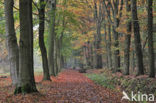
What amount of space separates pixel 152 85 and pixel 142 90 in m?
0.58

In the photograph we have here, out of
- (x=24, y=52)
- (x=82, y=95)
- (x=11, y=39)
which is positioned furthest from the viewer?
(x=11, y=39)

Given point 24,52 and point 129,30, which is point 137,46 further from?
point 24,52

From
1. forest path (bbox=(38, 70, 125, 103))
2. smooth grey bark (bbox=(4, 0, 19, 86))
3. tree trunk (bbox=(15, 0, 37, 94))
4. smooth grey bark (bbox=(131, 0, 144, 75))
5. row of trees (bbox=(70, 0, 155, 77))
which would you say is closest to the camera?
tree trunk (bbox=(15, 0, 37, 94))

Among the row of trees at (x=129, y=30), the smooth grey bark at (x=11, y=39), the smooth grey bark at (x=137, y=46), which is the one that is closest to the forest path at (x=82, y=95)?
the smooth grey bark at (x=11, y=39)

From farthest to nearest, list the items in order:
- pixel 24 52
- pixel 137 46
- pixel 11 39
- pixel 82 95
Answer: pixel 137 46
pixel 11 39
pixel 82 95
pixel 24 52

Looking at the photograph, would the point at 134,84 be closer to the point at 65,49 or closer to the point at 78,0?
the point at 78,0

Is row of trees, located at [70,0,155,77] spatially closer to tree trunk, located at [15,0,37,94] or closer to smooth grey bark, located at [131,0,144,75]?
smooth grey bark, located at [131,0,144,75]

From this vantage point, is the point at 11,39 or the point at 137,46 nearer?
the point at 11,39

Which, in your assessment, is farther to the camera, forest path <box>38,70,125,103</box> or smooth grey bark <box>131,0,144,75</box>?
smooth grey bark <box>131,0,144,75</box>

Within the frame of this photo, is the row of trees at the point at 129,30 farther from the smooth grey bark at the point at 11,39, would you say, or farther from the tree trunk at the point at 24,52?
the smooth grey bark at the point at 11,39

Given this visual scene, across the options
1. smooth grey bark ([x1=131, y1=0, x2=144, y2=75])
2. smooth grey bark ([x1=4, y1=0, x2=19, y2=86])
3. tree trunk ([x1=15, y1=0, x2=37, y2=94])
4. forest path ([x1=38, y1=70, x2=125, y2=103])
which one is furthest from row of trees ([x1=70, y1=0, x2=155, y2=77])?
smooth grey bark ([x1=4, y1=0, x2=19, y2=86])

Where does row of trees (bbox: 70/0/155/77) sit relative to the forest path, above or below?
above

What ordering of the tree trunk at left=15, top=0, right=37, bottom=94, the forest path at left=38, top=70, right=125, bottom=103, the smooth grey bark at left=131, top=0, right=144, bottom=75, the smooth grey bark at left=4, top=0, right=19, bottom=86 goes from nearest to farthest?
the tree trunk at left=15, top=0, right=37, bottom=94 → the forest path at left=38, top=70, right=125, bottom=103 → the smooth grey bark at left=4, top=0, right=19, bottom=86 → the smooth grey bark at left=131, top=0, right=144, bottom=75

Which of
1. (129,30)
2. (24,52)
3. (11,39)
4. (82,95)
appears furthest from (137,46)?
(11,39)
